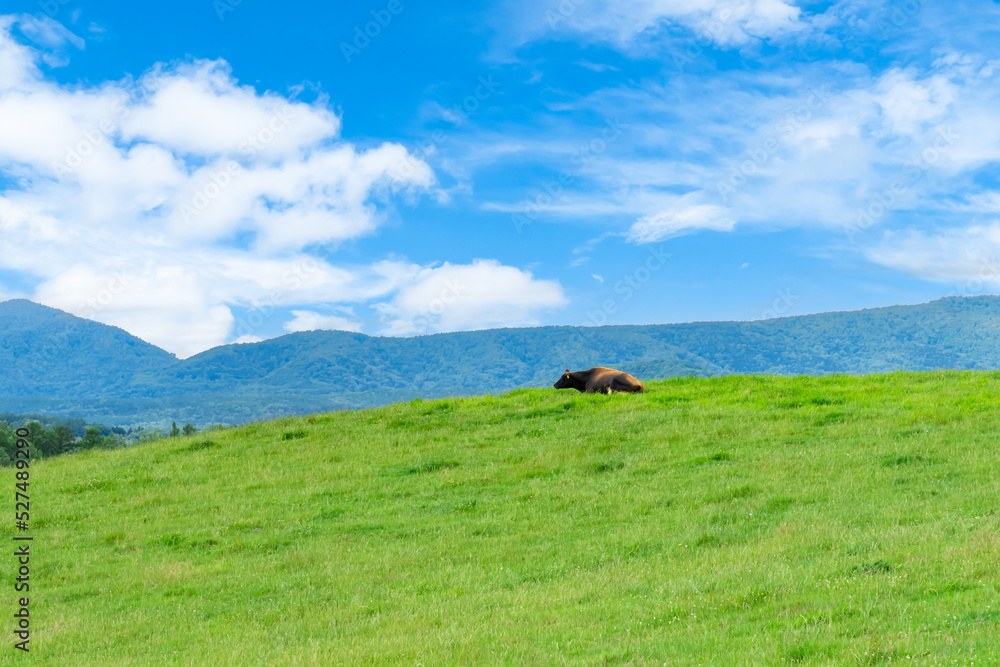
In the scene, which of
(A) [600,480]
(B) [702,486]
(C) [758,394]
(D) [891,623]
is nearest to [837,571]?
(D) [891,623]

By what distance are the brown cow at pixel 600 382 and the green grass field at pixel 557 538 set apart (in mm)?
3048

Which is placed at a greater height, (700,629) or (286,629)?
(700,629)

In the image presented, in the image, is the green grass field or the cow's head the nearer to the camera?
the green grass field

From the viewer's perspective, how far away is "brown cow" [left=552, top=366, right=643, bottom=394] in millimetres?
31750

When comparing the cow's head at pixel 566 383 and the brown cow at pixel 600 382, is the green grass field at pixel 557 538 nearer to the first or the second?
the brown cow at pixel 600 382

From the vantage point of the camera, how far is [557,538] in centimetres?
1424

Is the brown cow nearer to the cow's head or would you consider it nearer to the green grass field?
the cow's head

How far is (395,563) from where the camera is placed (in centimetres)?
1358

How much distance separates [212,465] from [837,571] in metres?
21.5

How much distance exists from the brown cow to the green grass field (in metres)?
3.05

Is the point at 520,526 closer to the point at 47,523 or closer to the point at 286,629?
the point at 286,629

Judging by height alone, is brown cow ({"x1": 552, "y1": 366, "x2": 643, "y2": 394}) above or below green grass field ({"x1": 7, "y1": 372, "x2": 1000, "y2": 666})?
above

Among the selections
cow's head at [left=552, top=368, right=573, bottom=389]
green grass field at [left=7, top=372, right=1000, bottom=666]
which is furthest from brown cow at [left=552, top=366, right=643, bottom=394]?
green grass field at [left=7, top=372, right=1000, bottom=666]

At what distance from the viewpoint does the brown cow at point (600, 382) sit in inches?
1250
